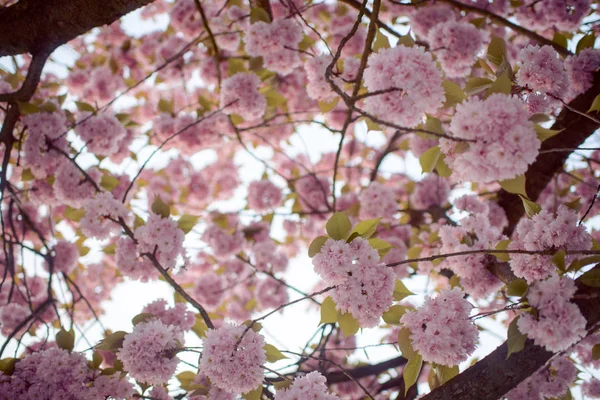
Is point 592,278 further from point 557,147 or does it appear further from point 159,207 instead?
point 159,207

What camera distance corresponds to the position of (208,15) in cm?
414

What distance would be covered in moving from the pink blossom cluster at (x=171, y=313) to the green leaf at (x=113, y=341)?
1.10 feet

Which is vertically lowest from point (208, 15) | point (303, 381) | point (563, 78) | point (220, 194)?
point (303, 381)

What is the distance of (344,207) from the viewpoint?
13.3ft

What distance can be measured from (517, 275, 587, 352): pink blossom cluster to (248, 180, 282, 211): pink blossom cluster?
10.1 ft

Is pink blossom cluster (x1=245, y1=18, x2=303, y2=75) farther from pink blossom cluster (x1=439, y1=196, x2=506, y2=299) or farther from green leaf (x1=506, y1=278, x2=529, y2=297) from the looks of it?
green leaf (x1=506, y1=278, x2=529, y2=297)

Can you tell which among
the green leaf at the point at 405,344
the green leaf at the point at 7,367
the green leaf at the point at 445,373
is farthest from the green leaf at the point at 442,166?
the green leaf at the point at 7,367

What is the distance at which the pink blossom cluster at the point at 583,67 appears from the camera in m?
2.10

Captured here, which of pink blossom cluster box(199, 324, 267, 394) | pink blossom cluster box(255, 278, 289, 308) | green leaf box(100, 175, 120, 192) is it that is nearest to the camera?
pink blossom cluster box(199, 324, 267, 394)

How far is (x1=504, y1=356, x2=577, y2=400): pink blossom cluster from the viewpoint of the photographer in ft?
6.40

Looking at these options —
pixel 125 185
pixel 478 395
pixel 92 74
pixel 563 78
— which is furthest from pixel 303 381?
pixel 92 74

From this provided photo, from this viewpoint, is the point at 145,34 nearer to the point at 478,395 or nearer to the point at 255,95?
the point at 255,95

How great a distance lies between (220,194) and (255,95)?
2.16m

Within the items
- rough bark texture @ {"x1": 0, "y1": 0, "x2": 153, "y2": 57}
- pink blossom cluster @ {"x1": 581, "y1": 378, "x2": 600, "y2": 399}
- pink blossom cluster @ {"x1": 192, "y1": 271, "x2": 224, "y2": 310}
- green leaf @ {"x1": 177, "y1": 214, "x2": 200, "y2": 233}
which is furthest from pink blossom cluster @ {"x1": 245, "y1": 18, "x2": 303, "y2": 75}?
pink blossom cluster @ {"x1": 581, "y1": 378, "x2": 600, "y2": 399}
